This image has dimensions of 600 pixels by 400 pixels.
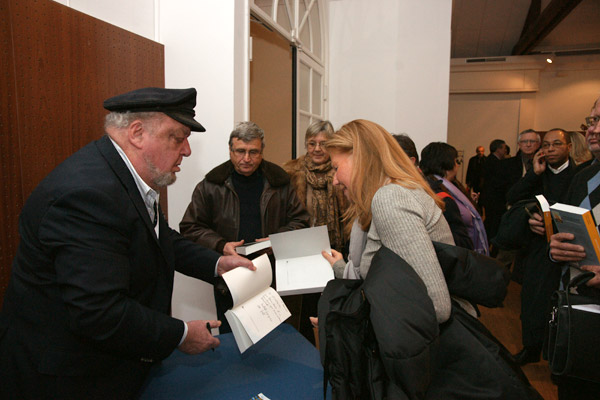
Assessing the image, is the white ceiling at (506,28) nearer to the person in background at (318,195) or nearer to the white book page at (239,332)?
the person in background at (318,195)

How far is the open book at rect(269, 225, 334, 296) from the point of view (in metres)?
1.57

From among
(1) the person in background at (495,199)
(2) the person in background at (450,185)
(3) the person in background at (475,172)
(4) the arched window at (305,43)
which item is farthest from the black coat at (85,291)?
(3) the person in background at (475,172)

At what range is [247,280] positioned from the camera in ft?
4.33

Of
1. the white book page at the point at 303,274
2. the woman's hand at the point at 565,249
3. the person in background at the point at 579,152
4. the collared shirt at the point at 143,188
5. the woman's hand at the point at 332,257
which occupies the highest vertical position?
the person in background at the point at 579,152

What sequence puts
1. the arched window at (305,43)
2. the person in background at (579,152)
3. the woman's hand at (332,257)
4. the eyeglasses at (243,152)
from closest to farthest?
the woman's hand at (332,257)
the eyeglasses at (243,152)
the person in background at (579,152)
the arched window at (305,43)

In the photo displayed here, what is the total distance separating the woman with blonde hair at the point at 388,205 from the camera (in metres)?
1.08

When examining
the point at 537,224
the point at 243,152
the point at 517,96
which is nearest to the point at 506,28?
the point at 517,96

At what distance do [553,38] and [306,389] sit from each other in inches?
424

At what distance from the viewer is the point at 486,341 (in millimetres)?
1061

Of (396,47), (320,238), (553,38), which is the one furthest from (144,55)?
(553,38)

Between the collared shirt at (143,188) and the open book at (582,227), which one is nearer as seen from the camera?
the collared shirt at (143,188)

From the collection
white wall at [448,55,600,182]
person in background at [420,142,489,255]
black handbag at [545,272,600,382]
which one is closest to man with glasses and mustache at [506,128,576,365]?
person in background at [420,142,489,255]

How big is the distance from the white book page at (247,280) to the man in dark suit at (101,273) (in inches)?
5.5

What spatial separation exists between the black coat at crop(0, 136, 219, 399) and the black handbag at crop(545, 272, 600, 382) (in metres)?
1.39
